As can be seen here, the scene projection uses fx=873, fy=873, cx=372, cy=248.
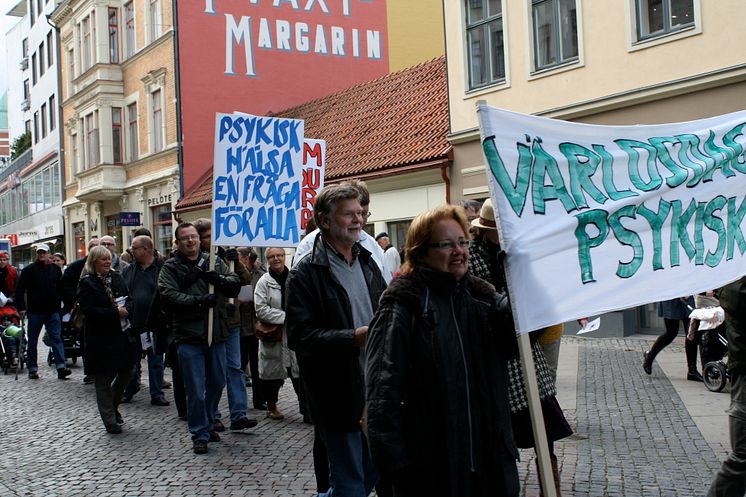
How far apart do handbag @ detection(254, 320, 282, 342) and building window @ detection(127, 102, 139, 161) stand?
83.0 ft

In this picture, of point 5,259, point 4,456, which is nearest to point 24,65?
point 5,259

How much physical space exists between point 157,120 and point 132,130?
109 inches

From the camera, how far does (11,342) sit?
14.1m

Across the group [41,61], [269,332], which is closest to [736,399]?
[269,332]

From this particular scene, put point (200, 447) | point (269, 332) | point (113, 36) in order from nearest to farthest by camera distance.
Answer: point (200, 447)
point (269, 332)
point (113, 36)

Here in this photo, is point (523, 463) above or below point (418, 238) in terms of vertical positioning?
below

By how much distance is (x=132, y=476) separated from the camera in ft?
22.2

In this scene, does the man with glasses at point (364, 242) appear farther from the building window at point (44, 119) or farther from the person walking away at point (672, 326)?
the building window at point (44, 119)

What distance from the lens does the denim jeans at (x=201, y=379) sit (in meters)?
7.35

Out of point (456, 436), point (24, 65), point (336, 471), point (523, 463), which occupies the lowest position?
point (523, 463)

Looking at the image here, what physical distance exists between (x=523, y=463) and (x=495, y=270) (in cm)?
242

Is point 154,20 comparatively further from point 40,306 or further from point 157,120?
point 40,306

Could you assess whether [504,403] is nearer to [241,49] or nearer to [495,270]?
[495,270]

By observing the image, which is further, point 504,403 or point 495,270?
point 495,270
